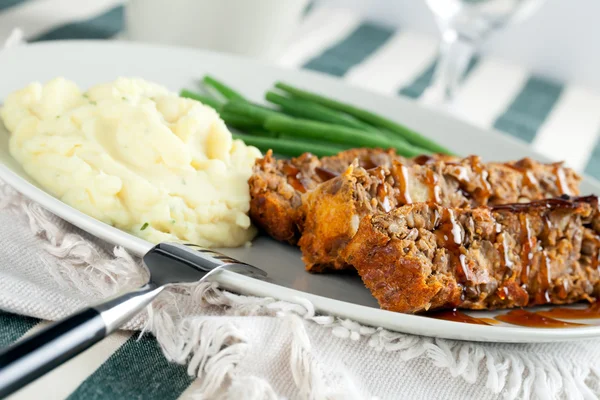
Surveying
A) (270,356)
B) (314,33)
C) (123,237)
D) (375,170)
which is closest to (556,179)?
(375,170)

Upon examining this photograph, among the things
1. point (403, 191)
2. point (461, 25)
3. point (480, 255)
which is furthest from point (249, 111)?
point (461, 25)

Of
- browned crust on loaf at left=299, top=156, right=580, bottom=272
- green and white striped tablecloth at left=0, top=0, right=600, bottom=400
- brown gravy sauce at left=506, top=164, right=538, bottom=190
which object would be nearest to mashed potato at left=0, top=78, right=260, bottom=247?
browned crust on loaf at left=299, top=156, right=580, bottom=272

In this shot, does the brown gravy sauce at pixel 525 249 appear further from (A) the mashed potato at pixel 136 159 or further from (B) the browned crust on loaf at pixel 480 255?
(A) the mashed potato at pixel 136 159

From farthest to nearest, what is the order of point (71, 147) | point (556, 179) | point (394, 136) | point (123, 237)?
point (394, 136), point (556, 179), point (71, 147), point (123, 237)

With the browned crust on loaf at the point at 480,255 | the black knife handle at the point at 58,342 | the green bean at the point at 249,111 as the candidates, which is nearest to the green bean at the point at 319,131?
the green bean at the point at 249,111

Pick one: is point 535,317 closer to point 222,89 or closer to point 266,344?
point 266,344

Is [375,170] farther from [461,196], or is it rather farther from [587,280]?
[587,280]

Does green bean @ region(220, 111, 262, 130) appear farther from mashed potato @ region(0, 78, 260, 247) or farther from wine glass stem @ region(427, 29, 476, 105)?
wine glass stem @ region(427, 29, 476, 105)
